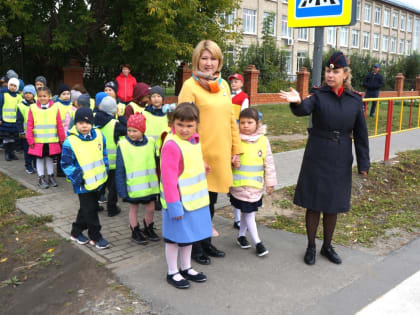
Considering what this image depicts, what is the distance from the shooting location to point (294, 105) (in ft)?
12.3

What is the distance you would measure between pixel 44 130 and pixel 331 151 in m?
4.71

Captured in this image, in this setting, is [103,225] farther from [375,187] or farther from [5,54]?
[5,54]

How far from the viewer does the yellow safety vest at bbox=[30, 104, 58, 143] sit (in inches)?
261

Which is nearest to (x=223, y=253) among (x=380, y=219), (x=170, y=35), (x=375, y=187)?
A: (x=380, y=219)

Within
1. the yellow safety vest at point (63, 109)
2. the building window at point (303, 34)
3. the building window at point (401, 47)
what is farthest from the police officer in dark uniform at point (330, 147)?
the building window at point (401, 47)

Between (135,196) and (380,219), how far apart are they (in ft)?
10.7

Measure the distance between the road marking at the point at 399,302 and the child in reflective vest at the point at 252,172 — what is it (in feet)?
3.92

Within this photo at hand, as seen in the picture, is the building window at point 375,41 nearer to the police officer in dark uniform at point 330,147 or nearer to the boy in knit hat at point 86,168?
the police officer in dark uniform at point 330,147

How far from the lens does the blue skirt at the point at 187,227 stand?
11.0 feet

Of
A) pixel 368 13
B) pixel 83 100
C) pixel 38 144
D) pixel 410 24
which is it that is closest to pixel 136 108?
pixel 83 100

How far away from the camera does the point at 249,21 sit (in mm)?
36531

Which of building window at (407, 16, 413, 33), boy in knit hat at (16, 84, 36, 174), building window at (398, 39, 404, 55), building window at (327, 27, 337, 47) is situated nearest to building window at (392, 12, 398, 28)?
building window at (398, 39, 404, 55)

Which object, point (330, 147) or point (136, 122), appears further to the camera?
point (136, 122)

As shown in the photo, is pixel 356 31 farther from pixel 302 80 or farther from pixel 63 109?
pixel 63 109
